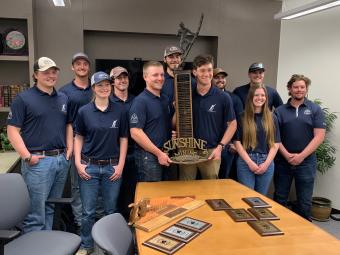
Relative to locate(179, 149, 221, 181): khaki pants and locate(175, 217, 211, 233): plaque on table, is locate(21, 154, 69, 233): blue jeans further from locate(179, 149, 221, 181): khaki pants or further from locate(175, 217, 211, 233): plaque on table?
locate(175, 217, 211, 233): plaque on table

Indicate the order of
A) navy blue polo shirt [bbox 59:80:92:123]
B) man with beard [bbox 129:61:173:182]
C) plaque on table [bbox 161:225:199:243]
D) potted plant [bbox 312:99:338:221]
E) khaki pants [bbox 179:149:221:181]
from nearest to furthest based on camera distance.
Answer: plaque on table [bbox 161:225:199:243], man with beard [bbox 129:61:173:182], khaki pants [bbox 179:149:221:181], navy blue polo shirt [bbox 59:80:92:123], potted plant [bbox 312:99:338:221]

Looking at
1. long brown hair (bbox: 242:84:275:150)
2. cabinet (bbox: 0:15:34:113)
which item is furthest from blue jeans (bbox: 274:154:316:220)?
cabinet (bbox: 0:15:34:113)

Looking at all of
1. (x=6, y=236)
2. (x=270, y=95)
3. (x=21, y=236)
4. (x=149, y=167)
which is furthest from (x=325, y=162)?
(x=6, y=236)

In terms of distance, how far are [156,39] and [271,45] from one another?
164 centimetres

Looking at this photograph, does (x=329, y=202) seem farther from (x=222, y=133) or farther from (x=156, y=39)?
(x=156, y=39)

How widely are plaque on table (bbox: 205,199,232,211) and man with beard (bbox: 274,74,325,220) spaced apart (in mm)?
1384

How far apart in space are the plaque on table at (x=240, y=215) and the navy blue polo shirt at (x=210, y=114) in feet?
2.97

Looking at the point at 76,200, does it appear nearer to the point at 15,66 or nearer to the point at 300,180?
the point at 15,66

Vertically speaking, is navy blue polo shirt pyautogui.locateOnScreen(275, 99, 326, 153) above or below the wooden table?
above

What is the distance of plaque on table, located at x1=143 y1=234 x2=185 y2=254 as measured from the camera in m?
1.37

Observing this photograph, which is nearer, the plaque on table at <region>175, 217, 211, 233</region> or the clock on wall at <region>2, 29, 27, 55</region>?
the plaque on table at <region>175, 217, 211, 233</region>

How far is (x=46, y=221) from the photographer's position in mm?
2484

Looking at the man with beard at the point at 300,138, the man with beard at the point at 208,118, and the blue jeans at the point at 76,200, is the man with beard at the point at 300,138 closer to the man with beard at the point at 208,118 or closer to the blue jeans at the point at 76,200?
the man with beard at the point at 208,118

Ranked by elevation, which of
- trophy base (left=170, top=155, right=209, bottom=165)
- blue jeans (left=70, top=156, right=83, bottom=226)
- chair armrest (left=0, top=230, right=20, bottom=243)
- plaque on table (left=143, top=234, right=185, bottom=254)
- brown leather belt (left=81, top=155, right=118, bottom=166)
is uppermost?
trophy base (left=170, top=155, right=209, bottom=165)
